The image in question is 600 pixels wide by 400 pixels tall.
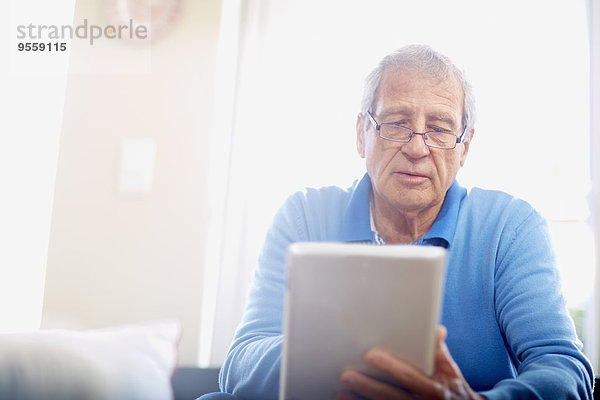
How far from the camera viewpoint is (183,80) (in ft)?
6.12

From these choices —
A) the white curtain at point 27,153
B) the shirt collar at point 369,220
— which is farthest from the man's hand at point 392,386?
the white curtain at point 27,153

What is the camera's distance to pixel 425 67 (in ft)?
3.67

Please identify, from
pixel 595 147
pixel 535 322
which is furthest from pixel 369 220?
pixel 595 147

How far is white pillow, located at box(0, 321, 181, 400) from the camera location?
0.62m

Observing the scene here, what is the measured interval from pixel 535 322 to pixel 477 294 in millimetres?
156

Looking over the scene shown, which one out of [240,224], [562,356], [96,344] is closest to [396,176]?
[562,356]

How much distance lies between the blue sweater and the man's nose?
136 mm

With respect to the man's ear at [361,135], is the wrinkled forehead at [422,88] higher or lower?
higher

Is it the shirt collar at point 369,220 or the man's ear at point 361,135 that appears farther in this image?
the man's ear at point 361,135

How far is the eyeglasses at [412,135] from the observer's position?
1.10m

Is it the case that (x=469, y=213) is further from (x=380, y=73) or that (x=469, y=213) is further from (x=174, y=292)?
(x=174, y=292)

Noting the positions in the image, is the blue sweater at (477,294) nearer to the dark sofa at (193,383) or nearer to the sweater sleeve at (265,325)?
the sweater sleeve at (265,325)

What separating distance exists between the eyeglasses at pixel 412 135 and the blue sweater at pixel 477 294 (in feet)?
0.38

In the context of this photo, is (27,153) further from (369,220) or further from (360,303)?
(360,303)
